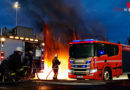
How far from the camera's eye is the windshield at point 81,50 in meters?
14.1

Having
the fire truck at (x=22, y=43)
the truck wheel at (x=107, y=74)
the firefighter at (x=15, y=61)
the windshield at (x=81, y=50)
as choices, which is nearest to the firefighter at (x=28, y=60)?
the fire truck at (x=22, y=43)

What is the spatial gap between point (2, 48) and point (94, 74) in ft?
17.8

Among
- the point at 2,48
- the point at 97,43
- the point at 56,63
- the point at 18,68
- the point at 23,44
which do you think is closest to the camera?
the point at 18,68

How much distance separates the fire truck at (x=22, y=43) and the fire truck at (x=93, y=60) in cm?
202

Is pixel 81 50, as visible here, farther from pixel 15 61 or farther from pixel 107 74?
pixel 15 61

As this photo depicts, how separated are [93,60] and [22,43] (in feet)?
13.8

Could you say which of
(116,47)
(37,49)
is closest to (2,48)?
(37,49)

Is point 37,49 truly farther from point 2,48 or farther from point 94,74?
point 94,74

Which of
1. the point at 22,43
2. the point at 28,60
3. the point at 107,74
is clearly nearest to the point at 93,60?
the point at 107,74

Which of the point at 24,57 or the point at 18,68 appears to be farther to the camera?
the point at 24,57

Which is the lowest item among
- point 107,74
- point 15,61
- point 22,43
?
point 107,74

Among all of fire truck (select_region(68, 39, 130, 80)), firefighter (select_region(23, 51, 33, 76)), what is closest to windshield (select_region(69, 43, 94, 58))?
fire truck (select_region(68, 39, 130, 80))

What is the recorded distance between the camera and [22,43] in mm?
13406

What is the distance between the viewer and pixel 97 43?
1430cm
